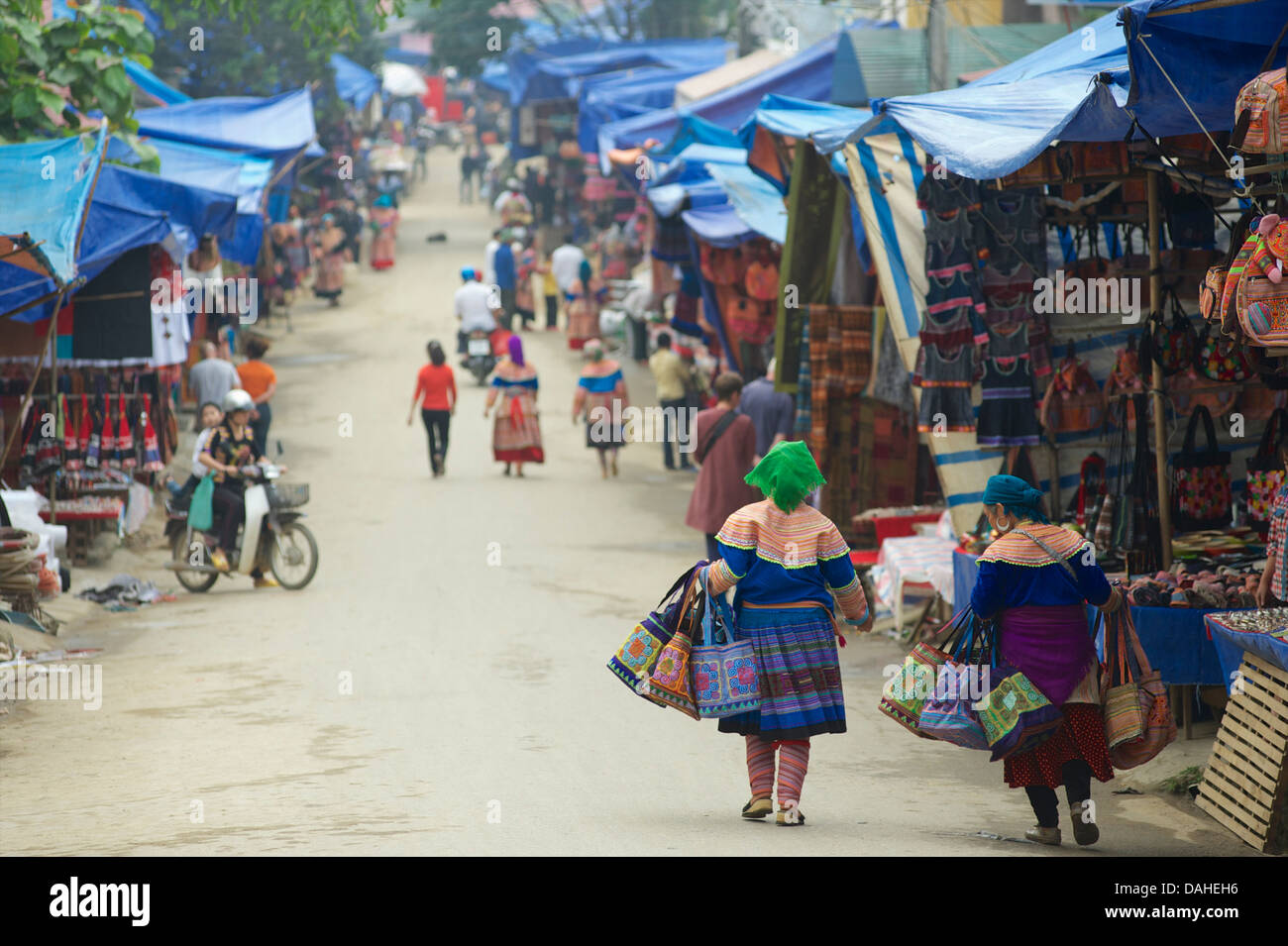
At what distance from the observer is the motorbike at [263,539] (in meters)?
13.4

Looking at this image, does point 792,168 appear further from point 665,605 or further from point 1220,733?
point 1220,733

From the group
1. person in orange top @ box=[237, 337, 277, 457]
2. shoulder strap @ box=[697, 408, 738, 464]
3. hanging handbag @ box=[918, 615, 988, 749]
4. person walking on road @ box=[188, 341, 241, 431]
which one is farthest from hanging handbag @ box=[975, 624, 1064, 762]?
person in orange top @ box=[237, 337, 277, 457]

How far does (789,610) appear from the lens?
22.4ft

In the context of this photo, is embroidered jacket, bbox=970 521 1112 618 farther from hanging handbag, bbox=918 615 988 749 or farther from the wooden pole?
the wooden pole

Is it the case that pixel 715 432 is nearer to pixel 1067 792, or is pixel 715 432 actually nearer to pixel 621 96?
pixel 1067 792

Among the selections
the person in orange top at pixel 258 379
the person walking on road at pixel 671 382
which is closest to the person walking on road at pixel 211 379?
the person in orange top at pixel 258 379

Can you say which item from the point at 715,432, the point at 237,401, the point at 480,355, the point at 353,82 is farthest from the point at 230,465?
the point at 353,82

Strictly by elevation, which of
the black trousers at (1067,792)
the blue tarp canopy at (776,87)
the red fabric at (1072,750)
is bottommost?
the black trousers at (1067,792)

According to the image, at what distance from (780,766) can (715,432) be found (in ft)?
18.3

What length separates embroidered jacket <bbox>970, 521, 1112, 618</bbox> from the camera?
639 cm

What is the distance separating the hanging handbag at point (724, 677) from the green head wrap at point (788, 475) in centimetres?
63

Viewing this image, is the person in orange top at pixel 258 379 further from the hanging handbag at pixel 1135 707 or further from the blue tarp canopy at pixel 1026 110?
the hanging handbag at pixel 1135 707

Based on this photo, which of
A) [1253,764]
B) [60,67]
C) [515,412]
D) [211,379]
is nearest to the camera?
[1253,764]
